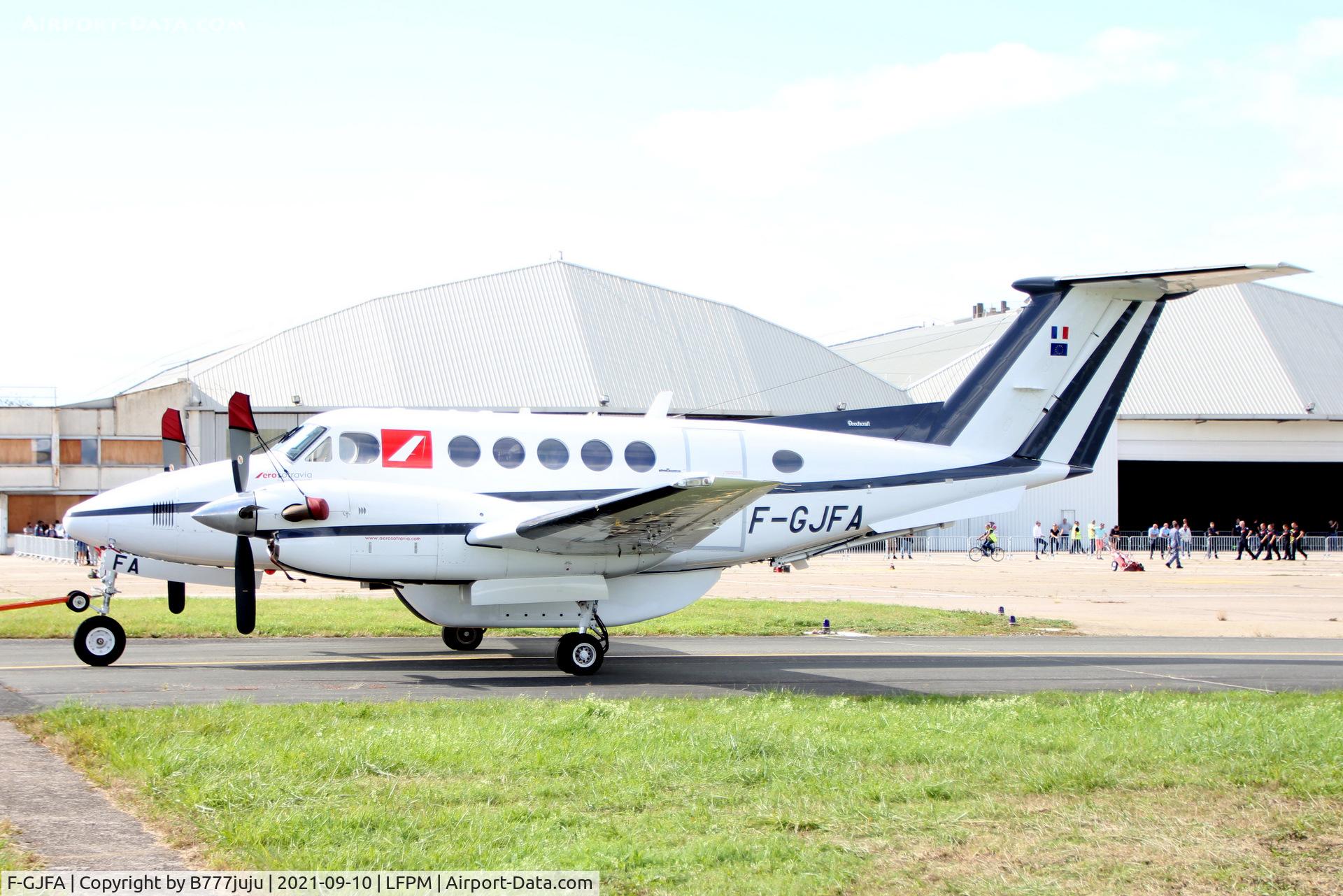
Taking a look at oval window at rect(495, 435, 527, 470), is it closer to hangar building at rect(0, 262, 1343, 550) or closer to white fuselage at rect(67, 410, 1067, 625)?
white fuselage at rect(67, 410, 1067, 625)

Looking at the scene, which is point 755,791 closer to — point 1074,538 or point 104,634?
point 104,634

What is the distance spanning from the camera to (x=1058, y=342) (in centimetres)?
1906

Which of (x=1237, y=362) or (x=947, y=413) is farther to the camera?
(x=1237, y=362)

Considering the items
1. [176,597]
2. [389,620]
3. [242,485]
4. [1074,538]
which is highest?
[242,485]

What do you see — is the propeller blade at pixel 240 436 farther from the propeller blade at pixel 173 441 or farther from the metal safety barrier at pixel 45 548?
the metal safety barrier at pixel 45 548

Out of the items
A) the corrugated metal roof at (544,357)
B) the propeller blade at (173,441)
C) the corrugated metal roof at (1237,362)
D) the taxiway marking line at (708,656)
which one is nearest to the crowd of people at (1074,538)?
the corrugated metal roof at (1237,362)

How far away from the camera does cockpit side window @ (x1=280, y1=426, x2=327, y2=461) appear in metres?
15.3

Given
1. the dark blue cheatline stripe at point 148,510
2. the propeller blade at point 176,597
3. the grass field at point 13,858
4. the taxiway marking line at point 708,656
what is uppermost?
the dark blue cheatline stripe at point 148,510

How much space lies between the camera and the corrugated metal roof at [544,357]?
56281mm

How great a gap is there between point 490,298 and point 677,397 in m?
11.4

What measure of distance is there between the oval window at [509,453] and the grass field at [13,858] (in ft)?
32.7

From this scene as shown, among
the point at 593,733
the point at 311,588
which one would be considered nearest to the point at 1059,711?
the point at 593,733

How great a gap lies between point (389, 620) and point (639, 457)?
A: 23.2 ft

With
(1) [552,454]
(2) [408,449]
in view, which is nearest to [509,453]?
(1) [552,454]
